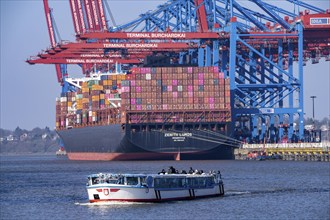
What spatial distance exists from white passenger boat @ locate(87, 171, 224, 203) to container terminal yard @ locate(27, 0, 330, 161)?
66245 millimetres

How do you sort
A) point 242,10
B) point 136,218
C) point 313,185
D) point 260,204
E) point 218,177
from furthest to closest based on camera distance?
point 242,10 → point 313,185 → point 218,177 → point 260,204 → point 136,218

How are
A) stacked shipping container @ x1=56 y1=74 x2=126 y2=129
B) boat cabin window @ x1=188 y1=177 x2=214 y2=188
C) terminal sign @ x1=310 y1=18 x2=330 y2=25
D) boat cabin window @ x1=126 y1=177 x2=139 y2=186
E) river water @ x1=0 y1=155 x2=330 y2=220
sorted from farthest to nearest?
stacked shipping container @ x1=56 y1=74 x2=126 y2=129 < terminal sign @ x1=310 y1=18 x2=330 y2=25 < boat cabin window @ x1=188 y1=177 x2=214 y2=188 < boat cabin window @ x1=126 y1=177 x2=139 y2=186 < river water @ x1=0 y1=155 x2=330 y2=220

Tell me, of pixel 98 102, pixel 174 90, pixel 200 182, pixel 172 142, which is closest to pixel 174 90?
pixel 174 90

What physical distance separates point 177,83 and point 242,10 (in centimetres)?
1768

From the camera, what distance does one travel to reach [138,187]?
232ft

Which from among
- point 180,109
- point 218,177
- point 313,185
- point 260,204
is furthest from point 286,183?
point 180,109

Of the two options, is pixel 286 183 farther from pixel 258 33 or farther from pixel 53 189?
pixel 258 33

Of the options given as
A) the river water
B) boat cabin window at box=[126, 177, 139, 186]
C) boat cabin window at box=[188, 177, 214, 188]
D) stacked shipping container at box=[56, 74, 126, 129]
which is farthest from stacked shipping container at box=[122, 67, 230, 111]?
boat cabin window at box=[126, 177, 139, 186]

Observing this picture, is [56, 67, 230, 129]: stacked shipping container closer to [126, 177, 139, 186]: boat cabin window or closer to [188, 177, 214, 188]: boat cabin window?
[188, 177, 214, 188]: boat cabin window

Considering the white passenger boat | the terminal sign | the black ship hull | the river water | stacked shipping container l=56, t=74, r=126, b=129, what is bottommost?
the river water

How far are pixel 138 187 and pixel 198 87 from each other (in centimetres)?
8010

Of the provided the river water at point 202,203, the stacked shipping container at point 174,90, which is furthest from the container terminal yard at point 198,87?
the river water at point 202,203

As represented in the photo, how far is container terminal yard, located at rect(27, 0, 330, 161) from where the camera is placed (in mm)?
150000

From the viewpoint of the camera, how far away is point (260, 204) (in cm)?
7106
